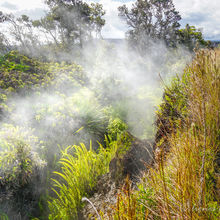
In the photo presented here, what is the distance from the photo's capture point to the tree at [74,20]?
1336cm

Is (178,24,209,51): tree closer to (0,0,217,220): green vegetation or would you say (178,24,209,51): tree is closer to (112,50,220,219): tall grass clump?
(0,0,217,220): green vegetation

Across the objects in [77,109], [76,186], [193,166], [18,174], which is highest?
[193,166]

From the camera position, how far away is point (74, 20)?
14.2 meters

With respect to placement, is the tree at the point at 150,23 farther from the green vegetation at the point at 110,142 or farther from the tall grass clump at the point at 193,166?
the tall grass clump at the point at 193,166

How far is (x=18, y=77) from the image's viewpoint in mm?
5785

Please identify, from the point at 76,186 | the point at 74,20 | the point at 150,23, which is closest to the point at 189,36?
the point at 150,23

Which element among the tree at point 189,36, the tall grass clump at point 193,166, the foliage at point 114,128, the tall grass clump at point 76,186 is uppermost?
the tree at point 189,36

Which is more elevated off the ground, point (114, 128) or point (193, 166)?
point (193, 166)

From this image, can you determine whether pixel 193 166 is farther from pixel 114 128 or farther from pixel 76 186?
pixel 114 128

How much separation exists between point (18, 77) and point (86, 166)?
4902 mm

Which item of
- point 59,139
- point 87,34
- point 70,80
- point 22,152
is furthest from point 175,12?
point 22,152

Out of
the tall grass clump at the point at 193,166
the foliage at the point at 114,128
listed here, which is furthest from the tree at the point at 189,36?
the tall grass clump at the point at 193,166

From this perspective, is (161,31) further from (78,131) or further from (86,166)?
(86,166)

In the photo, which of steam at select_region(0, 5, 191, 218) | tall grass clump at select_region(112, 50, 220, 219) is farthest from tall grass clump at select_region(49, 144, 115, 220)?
tall grass clump at select_region(112, 50, 220, 219)
